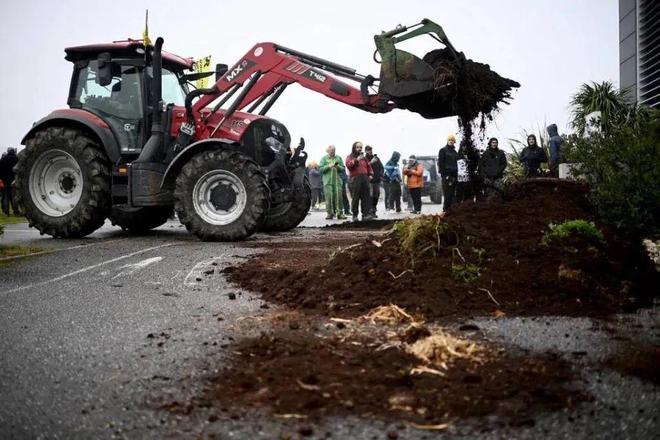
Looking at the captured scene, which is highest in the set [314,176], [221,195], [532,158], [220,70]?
[220,70]

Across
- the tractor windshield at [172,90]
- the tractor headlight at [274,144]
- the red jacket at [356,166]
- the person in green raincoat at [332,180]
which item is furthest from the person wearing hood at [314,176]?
the tractor windshield at [172,90]

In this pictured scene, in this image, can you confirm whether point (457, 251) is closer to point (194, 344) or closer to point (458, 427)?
point (194, 344)

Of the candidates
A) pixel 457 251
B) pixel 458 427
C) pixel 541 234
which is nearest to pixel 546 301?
pixel 457 251

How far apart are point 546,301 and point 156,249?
6409 mm

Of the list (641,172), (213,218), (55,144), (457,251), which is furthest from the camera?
(55,144)

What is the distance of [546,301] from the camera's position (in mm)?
5520

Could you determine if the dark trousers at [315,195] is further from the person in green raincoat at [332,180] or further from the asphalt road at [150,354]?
the asphalt road at [150,354]

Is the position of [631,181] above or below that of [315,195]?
below

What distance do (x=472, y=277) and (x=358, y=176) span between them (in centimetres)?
1160

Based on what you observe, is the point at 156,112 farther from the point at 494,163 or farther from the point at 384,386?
the point at 384,386

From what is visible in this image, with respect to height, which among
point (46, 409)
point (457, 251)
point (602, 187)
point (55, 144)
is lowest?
point (46, 409)

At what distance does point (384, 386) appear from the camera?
3.47 meters

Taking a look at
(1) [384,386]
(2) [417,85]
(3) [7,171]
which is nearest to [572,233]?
(1) [384,386]

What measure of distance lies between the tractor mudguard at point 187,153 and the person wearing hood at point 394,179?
37.5ft
